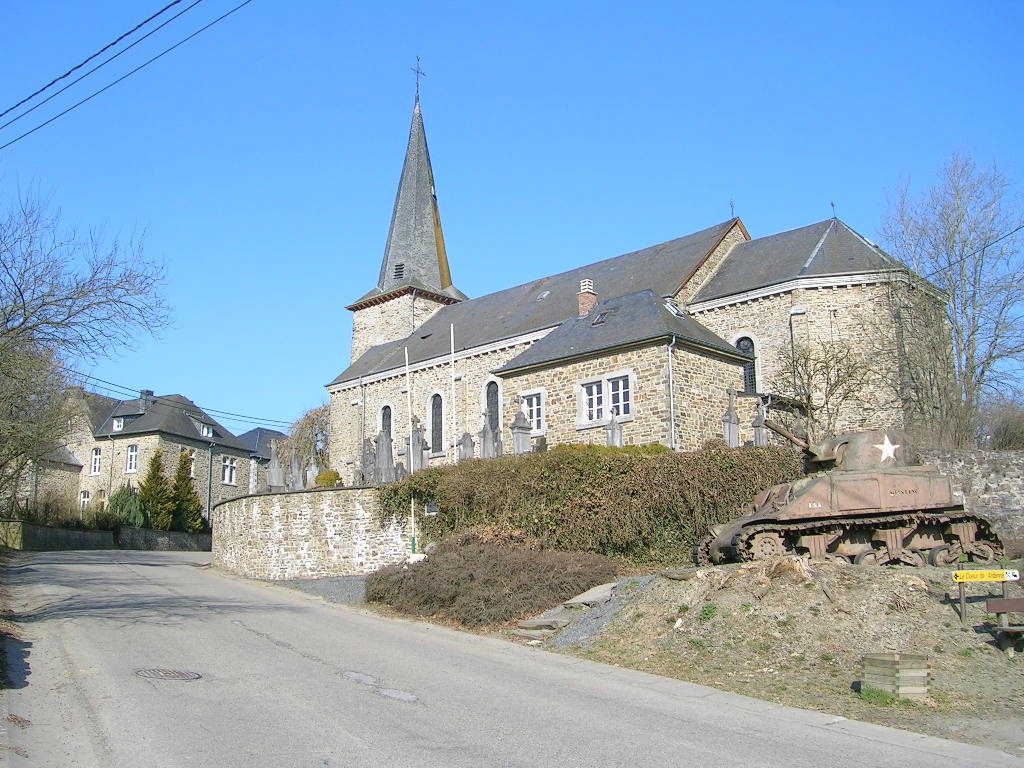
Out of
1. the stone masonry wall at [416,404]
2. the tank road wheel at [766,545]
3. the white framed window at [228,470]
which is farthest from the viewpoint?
the white framed window at [228,470]

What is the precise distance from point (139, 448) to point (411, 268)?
1764 cm

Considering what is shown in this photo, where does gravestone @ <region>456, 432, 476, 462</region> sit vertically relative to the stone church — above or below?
below

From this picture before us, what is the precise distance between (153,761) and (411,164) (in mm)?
47180

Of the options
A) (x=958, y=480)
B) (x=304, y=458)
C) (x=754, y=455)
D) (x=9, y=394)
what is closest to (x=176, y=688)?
(x=9, y=394)

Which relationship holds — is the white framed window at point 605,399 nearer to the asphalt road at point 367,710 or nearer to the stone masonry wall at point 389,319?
the asphalt road at point 367,710

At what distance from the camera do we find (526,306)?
37.9 m

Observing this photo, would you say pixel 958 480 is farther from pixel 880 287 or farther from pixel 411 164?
pixel 411 164

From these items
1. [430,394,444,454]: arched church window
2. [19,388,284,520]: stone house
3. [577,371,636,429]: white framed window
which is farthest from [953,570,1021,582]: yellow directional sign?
[19,388,284,520]: stone house

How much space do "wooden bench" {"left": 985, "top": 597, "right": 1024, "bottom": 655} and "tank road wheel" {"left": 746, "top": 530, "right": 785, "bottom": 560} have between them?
4658 mm

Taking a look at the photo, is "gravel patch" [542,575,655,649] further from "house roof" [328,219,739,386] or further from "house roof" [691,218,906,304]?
"house roof" [328,219,739,386]

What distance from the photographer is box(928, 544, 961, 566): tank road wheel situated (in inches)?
551

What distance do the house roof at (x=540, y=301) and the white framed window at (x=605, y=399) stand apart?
7.74 meters

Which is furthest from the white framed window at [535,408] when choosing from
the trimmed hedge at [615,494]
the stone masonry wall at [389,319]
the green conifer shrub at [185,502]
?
the green conifer shrub at [185,502]

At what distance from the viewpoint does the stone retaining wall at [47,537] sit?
34.7m
